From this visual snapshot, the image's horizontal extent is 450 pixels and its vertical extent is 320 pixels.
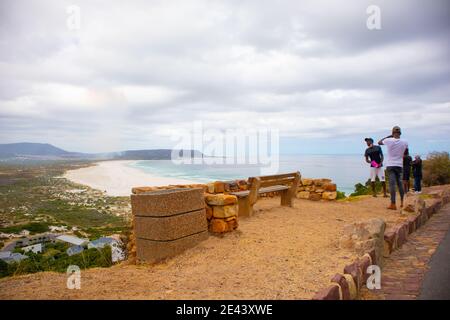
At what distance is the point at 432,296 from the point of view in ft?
11.7

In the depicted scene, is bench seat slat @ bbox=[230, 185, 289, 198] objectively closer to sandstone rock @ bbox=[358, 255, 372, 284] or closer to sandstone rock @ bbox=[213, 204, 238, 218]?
sandstone rock @ bbox=[213, 204, 238, 218]

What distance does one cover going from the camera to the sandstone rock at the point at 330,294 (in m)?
2.99

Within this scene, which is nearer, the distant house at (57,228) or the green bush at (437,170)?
the green bush at (437,170)

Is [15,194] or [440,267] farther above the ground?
[440,267]

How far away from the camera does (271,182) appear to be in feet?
29.3

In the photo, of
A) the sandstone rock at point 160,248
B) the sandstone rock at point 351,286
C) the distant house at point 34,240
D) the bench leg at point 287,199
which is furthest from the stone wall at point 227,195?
the distant house at point 34,240

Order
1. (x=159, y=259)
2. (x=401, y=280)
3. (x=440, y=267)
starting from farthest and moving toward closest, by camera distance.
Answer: (x=159, y=259) < (x=440, y=267) < (x=401, y=280)

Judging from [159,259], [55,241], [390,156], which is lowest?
[55,241]

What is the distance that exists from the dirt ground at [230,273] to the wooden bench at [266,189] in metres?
1.25

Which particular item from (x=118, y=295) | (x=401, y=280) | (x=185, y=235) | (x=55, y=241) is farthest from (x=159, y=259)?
(x=55, y=241)

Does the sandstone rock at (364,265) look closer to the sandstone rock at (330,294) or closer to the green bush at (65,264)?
the sandstone rock at (330,294)
